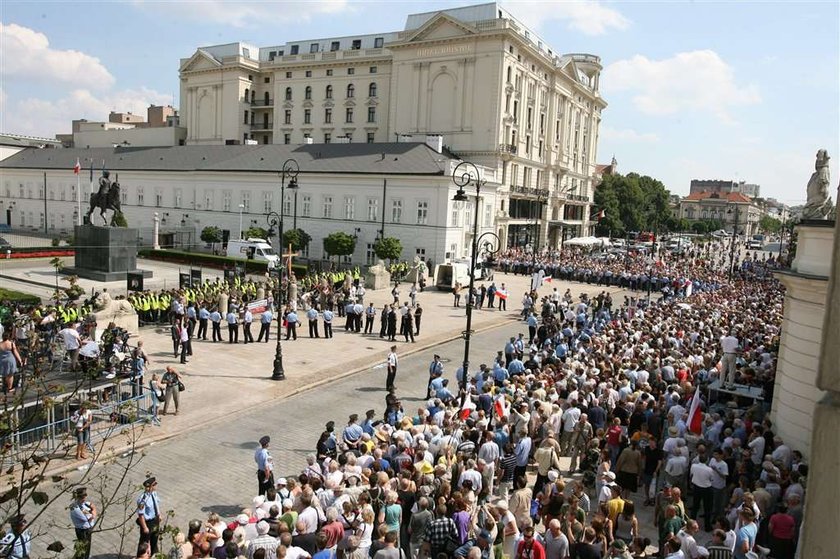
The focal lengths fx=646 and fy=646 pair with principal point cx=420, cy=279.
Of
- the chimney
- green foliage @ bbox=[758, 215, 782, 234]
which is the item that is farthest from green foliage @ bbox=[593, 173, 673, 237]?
green foliage @ bbox=[758, 215, 782, 234]

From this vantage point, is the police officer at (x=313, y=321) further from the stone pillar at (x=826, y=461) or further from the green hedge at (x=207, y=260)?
the stone pillar at (x=826, y=461)

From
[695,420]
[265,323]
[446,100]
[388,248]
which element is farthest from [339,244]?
[695,420]

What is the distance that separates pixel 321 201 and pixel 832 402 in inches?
2212

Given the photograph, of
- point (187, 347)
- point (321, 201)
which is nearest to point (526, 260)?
point (321, 201)

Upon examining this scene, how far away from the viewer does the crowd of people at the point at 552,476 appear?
8.89 meters

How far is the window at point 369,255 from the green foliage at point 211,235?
15.3m

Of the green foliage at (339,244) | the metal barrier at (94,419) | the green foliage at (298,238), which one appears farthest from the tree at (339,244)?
the metal barrier at (94,419)

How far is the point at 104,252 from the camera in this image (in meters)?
36.3

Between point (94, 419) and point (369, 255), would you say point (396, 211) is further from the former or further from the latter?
point (94, 419)

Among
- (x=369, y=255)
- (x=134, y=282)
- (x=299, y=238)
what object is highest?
(x=299, y=238)

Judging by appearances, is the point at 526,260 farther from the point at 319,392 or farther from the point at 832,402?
the point at 832,402

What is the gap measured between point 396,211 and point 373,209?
2.32m

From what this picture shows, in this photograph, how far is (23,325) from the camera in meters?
20.1

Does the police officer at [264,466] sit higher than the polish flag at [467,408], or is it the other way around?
the polish flag at [467,408]
